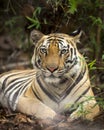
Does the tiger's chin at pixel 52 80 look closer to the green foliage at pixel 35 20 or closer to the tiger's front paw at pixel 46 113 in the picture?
the tiger's front paw at pixel 46 113

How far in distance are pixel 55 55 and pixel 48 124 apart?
717 mm

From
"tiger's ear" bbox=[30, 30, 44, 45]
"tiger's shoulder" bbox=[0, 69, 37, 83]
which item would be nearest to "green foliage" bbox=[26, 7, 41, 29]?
"tiger's ear" bbox=[30, 30, 44, 45]

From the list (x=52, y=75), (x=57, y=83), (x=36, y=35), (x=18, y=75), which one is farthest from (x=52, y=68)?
(x=18, y=75)

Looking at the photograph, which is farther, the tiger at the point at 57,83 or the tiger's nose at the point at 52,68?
the tiger at the point at 57,83

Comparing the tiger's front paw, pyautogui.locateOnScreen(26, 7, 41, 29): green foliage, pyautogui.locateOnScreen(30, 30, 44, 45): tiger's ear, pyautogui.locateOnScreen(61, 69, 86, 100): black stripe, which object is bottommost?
the tiger's front paw

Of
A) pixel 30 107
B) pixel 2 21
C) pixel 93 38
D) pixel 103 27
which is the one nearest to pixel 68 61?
pixel 30 107

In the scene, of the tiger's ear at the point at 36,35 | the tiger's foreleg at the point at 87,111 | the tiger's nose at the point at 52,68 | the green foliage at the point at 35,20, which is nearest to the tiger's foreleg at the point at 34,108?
the tiger's foreleg at the point at 87,111

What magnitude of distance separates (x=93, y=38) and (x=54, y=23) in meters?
0.57

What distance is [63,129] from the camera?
5891 millimetres

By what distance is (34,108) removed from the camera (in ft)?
20.9

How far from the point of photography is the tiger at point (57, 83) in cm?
614

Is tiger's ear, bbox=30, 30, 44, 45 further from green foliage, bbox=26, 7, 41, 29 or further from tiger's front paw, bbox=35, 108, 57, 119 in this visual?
tiger's front paw, bbox=35, 108, 57, 119

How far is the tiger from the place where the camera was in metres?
6.14

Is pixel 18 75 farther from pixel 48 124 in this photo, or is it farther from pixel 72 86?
pixel 48 124
